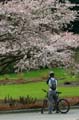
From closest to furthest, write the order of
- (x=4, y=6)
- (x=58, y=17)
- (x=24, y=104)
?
(x=4, y=6) < (x=58, y=17) < (x=24, y=104)

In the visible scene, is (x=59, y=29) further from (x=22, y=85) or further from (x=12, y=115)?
(x=22, y=85)

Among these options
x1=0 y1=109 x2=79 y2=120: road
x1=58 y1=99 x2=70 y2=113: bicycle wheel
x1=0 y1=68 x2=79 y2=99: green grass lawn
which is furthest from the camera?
x1=0 y1=68 x2=79 y2=99: green grass lawn

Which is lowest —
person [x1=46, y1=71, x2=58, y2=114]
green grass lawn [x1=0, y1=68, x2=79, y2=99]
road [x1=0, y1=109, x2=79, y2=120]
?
green grass lawn [x1=0, y1=68, x2=79, y2=99]

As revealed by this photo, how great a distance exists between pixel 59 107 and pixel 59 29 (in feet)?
14.3

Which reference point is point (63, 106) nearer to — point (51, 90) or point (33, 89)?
point (51, 90)

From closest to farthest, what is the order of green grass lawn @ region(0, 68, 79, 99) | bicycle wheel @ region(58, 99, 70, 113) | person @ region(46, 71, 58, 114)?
person @ region(46, 71, 58, 114) → bicycle wheel @ region(58, 99, 70, 113) → green grass lawn @ region(0, 68, 79, 99)

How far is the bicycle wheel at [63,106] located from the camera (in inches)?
951

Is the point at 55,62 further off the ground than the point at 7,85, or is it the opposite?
the point at 55,62

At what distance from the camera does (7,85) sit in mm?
45406

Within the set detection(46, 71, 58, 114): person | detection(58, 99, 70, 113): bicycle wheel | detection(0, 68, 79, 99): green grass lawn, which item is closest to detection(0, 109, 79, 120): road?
detection(58, 99, 70, 113): bicycle wheel

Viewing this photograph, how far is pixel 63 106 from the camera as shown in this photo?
24328mm

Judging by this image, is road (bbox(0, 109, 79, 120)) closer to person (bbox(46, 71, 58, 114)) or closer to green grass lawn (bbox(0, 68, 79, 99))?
person (bbox(46, 71, 58, 114))

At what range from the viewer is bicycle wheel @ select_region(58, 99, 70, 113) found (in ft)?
79.2

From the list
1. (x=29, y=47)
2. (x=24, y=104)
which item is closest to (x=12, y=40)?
(x=29, y=47)
